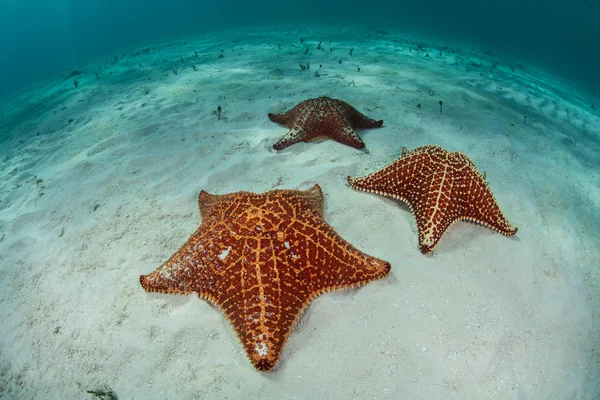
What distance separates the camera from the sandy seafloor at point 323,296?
305 cm

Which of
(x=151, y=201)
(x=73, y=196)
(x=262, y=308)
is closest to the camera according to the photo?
(x=262, y=308)

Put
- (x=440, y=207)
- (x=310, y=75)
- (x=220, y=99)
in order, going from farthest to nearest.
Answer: (x=310, y=75), (x=220, y=99), (x=440, y=207)

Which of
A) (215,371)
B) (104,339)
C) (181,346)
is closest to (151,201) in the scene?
(104,339)

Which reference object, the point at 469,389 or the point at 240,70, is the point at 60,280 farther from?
the point at 240,70

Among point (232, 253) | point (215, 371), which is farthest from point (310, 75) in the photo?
point (215, 371)

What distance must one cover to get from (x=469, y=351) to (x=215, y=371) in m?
2.62

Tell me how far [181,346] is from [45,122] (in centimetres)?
1178

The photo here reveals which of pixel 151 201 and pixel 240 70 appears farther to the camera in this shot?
pixel 240 70

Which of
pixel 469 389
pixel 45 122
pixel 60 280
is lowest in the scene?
pixel 45 122

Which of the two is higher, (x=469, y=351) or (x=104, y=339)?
(x=469, y=351)

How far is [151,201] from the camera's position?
205 inches

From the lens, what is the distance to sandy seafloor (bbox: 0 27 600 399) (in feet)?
10.0

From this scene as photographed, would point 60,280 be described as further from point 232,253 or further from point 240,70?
point 240,70

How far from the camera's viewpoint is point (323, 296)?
351 cm
